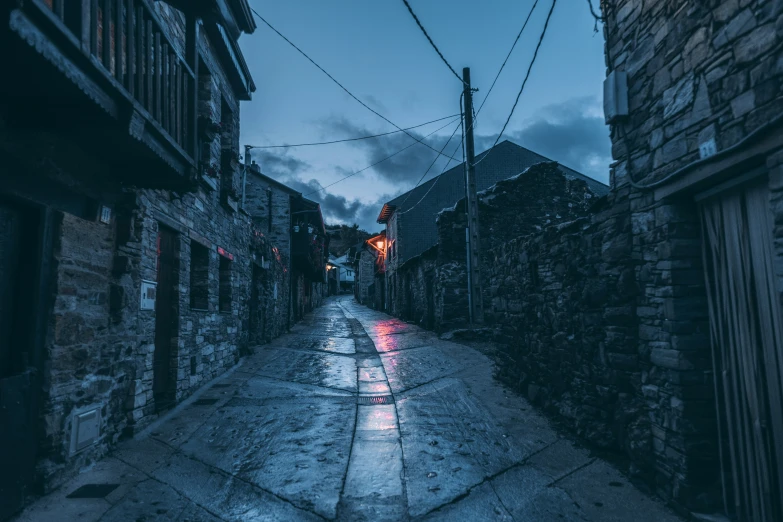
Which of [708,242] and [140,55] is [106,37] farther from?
[708,242]

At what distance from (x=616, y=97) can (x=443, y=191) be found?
18714mm

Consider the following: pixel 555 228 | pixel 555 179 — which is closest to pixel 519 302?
pixel 555 228

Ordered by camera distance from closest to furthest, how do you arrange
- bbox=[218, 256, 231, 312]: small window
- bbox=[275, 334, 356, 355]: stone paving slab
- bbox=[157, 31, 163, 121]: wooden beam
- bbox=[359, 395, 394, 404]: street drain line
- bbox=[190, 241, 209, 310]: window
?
bbox=[157, 31, 163, 121]: wooden beam < bbox=[359, 395, 394, 404]: street drain line < bbox=[190, 241, 209, 310]: window < bbox=[218, 256, 231, 312]: small window < bbox=[275, 334, 356, 355]: stone paving slab

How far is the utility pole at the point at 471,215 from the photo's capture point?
11.5 meters

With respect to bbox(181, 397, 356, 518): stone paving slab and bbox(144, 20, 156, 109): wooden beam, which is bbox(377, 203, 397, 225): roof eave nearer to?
bbox(181, 397, 356, 518): stone paving slab

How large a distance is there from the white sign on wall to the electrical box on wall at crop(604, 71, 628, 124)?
533 centimetres

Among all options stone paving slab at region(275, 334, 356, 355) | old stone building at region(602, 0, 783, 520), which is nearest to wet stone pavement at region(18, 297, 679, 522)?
old stone building at region(602, 0, 783, 520)

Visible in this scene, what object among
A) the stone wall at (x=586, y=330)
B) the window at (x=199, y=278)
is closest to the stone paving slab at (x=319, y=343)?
the window at (x=199, y=278)

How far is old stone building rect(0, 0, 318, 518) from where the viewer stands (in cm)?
315

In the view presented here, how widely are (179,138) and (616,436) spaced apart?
562 cm

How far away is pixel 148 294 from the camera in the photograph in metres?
5.39

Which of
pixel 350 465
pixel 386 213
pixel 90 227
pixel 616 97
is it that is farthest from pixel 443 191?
pixel 90 227

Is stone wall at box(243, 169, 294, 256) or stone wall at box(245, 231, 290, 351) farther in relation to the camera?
stone wall at box(243, 169, 294, 256)

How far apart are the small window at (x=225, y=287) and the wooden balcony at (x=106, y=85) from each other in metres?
4.08
